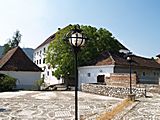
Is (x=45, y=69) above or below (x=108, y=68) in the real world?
above

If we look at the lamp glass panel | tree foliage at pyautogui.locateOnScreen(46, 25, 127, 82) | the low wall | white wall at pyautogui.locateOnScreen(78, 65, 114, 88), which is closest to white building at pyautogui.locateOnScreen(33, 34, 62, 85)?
tree foliage at pyautogui.locateOnScreen(46, 25, 127, 82)

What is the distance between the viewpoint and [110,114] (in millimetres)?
11344

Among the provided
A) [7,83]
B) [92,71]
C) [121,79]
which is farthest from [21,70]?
[121,79]

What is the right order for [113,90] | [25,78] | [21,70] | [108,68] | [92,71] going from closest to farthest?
[113,90] < [108,68] < [21,70] < [25,78] < [92,71]

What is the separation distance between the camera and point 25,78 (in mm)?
32562

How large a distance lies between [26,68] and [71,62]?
5.64 meters

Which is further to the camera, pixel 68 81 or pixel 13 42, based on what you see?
pixel 13 42

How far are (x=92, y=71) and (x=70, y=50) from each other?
3.87m

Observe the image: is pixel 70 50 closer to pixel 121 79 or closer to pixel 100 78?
pixel 100 78

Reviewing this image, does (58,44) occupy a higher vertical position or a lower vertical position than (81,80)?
higher

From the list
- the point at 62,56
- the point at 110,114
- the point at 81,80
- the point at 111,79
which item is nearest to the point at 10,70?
the point at 62,56

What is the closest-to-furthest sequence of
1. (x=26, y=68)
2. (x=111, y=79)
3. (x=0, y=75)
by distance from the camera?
1. (x=111, y=79)
2. (x=0, y=75)
3. (x=26, y=68)

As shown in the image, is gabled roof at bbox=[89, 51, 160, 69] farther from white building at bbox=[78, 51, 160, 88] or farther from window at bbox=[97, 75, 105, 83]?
window at bbox=[97, 75, 105, 83]

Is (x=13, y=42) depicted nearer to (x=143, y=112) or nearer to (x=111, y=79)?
(x=111, y=79)
